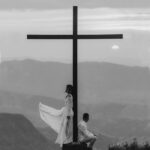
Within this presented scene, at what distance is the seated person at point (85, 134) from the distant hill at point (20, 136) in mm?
96229

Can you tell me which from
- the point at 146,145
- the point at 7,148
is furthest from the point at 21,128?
the point at 146,145

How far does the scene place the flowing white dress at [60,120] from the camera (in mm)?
28514

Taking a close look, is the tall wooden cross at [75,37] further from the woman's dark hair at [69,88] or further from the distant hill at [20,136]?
the distant hill at [20,136]

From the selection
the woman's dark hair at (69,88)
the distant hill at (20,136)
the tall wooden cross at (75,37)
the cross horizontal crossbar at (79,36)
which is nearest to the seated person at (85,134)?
the tall wooden cross at (75,37)

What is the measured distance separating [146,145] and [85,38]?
4630mm

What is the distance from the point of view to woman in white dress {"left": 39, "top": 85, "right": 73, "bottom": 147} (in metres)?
28.4

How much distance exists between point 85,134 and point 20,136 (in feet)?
369

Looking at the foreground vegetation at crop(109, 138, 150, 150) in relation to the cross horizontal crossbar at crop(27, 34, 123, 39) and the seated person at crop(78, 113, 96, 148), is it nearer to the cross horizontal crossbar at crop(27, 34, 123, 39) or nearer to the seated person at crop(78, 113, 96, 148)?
the seated person at crop(78, 113, 96, 148)

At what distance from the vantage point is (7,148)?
122938mm

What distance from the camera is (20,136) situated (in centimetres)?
14038

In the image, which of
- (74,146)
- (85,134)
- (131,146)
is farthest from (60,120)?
(131,146)

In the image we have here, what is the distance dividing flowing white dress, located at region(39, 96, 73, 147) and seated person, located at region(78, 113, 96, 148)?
35cm

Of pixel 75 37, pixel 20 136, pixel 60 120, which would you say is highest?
pixel 75 37

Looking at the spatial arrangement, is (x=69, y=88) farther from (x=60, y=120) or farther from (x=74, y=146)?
(x=74, y=146)
